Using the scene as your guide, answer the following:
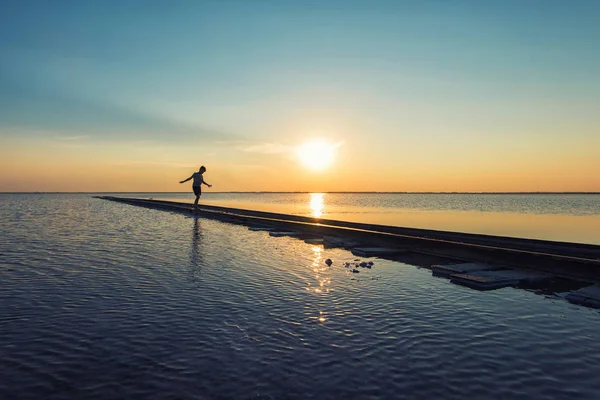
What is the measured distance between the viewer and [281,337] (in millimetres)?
5613

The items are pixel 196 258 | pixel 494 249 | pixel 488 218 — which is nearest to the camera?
pixel 494 249

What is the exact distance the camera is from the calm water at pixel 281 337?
4.19m

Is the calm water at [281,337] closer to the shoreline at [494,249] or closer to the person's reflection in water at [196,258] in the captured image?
the person's reflection in water at [196,258]

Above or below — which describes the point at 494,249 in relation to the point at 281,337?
above

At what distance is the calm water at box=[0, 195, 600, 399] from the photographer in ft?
13.7

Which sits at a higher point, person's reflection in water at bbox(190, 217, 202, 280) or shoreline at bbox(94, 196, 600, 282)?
shoreline at bbox(94, 196, 600, 282)

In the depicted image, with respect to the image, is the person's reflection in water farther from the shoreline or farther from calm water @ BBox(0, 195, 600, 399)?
the shoreline

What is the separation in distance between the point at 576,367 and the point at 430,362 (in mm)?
1650

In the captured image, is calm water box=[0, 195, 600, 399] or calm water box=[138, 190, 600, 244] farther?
calm water box=[138, 190, 600, 244]

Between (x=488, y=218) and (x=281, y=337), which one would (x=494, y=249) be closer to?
(x=281, y=337)

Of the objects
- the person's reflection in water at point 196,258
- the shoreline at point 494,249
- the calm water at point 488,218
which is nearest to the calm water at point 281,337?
the person's reflection in water at point 196,258

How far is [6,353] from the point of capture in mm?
4930

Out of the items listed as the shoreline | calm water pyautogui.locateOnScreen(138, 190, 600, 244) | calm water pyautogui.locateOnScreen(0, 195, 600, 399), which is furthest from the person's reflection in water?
calm water pyautogui.locateOnScreen(138, 190, 600, 244)

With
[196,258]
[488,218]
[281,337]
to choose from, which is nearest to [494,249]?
[281,337]
